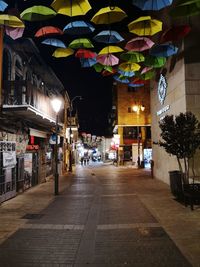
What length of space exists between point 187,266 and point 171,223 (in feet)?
11.5

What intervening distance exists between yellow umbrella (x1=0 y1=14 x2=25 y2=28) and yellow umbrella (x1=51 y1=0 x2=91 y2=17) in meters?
1.72

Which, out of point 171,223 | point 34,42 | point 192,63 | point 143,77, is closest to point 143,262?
point 171,223

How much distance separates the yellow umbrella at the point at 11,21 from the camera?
1097cm

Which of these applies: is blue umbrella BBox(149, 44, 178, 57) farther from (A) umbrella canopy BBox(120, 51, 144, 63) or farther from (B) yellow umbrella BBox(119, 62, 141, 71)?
(B) yellow umbrella BBox(119, 62, 141, 71)

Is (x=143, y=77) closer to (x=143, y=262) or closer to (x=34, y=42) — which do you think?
(x=34, y=42)

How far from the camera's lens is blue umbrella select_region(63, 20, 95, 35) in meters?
12.2

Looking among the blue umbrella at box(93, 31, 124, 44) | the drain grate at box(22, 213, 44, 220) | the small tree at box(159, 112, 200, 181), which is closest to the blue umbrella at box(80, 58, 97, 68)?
the blue umbrella at box(93, 31, 124, 44)

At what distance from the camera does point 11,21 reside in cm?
1121

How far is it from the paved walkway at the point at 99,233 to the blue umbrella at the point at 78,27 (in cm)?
652

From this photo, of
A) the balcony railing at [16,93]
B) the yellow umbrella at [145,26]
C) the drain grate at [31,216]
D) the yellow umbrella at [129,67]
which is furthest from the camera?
the yellow umbrella at [129,67]

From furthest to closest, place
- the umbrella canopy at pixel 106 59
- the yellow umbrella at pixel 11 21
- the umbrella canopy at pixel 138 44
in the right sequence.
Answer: the umbrella canopy at pixel 106 59
the umbrella canopy at pixel 138 44
the yellow umbrella at pixel 11 21

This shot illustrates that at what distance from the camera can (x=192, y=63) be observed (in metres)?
15.8

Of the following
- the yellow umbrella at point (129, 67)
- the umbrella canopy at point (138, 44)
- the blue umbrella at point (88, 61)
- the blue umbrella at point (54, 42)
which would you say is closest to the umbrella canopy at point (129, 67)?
the yellow umbrella at point (129, 67)

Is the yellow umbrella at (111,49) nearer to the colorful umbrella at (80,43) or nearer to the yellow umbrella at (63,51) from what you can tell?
the colorful umbrella at (80,43)
